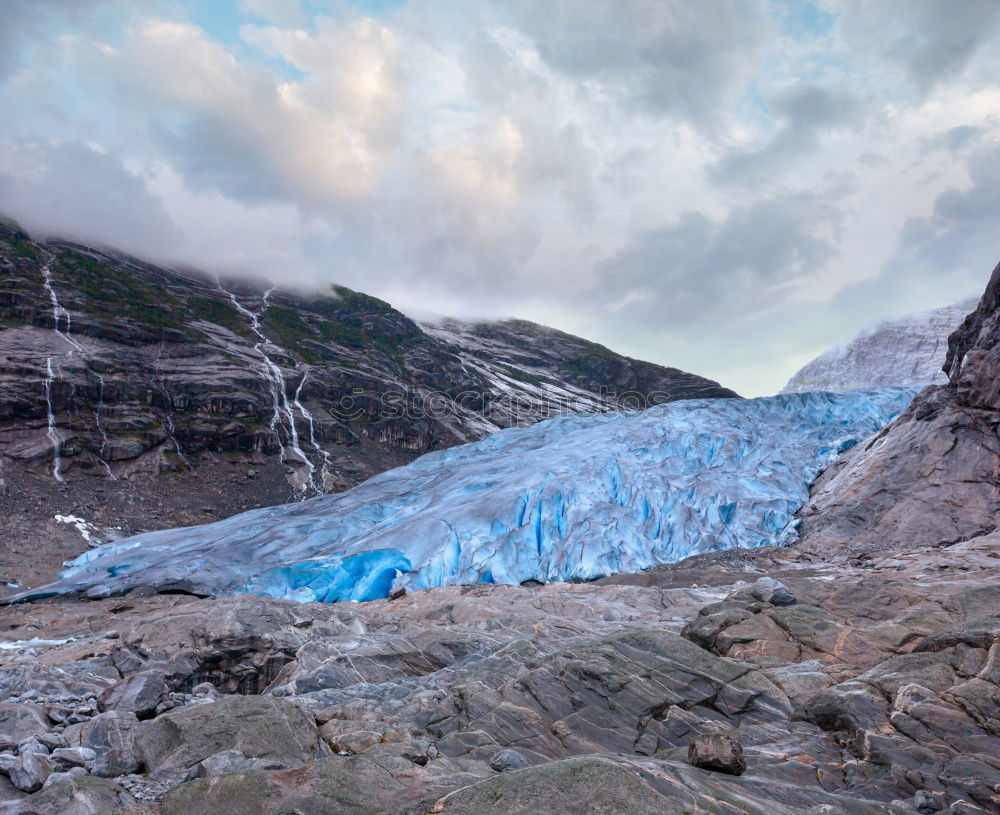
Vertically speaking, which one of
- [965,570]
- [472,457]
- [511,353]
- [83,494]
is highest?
[511,353]

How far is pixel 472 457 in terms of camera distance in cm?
5191

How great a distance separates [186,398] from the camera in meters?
70.2

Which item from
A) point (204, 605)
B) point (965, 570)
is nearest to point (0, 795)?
point (204, 605)

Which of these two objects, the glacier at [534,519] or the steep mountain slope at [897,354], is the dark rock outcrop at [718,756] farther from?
the steep mountain slope at [897,354]

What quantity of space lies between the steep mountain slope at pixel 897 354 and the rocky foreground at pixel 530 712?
68129 mm

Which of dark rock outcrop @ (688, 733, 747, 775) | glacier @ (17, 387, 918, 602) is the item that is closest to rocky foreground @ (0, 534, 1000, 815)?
dark rock outcrop @ (688, 733, 747, 775)

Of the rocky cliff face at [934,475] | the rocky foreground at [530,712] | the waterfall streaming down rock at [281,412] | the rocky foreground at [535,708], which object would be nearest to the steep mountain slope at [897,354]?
the rocky cliff face at [934,475]

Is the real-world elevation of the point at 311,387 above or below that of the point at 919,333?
below

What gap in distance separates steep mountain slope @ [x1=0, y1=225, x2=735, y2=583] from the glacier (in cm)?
1288

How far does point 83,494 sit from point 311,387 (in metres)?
33.1

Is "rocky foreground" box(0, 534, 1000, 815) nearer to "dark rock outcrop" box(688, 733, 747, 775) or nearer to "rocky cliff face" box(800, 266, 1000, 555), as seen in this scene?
"dark rock outcrop" box(688, 733, 747, 775)

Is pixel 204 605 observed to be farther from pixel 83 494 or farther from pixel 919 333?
pixel 919 333

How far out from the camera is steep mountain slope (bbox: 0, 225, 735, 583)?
53531 mm

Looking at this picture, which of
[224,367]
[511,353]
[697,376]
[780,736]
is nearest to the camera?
[780,736]
